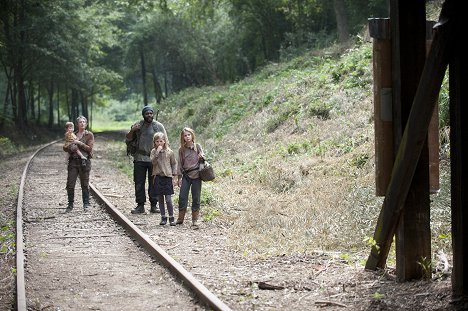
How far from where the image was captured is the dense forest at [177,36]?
117 ft

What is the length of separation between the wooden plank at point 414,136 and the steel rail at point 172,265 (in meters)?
1.87

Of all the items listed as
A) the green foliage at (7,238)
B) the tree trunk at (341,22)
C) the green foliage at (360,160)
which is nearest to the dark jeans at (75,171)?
the green foliage at (7,238)

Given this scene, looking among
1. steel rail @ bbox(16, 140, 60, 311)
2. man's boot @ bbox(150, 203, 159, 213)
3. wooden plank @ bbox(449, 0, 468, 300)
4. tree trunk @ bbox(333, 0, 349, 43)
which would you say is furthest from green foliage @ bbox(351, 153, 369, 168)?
tree trunk @ bbox(333, 0, 349, 43)

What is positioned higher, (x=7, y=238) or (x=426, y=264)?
(x=426, y=264)

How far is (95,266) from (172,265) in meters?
1.23

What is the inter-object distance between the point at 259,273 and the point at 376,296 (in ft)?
5.98

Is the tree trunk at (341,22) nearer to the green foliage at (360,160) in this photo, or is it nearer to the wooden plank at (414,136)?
the green foliage at (360,160)

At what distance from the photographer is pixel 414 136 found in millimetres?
6184

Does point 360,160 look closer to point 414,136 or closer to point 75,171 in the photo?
point 75,171

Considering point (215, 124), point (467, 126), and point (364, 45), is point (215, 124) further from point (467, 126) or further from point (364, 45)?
point (467, 126)

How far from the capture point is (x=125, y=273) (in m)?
8.06

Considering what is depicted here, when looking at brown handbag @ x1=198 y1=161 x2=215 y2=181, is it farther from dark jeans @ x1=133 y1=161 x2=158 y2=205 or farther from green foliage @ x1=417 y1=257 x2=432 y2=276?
green foliage @ x1=417 y1=257 x2=432 y2=276

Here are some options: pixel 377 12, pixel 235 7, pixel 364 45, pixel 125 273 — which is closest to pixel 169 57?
pixel 235 7

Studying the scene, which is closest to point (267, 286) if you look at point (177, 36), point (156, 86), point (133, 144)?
point (133, 144)
